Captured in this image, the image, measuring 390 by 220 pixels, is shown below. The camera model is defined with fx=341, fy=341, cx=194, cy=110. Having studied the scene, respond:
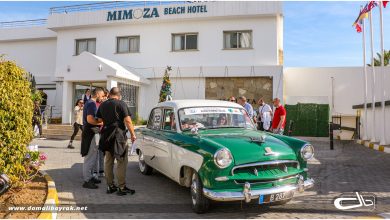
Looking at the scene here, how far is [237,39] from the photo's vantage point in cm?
1823

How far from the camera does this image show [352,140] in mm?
16812

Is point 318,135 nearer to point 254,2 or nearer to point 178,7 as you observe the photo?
point 254,2

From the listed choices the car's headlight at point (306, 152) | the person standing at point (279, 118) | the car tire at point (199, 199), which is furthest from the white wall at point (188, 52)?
the car tire at point (199, 199)

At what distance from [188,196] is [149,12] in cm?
1497

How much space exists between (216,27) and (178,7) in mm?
2397

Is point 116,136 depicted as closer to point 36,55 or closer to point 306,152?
point 306,152

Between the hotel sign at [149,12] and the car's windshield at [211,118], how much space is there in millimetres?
13127

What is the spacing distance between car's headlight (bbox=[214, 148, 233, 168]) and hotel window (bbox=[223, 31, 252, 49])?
14.1 metres

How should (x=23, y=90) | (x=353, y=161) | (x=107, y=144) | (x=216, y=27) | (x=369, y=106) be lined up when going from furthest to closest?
(x=216, y=27) → (x=369, y=106) → (x=353, y=161) → (x=107, y=144) → (x=23, y=90)

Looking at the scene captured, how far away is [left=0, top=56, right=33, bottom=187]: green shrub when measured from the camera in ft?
15.7

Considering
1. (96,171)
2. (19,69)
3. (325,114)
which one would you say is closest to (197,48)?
(325,114)

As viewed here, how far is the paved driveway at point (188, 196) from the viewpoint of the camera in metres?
4.91

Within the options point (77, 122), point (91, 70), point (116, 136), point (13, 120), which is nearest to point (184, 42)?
point (91, 70)

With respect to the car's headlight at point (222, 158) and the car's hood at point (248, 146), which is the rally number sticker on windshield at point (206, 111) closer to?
the car's hood at point (248, 146)
